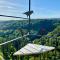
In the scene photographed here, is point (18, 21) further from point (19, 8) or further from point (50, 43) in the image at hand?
point (50, 43)

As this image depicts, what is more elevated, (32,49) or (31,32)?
(31,32)

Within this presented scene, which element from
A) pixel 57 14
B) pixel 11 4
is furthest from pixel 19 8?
pixel 57 14

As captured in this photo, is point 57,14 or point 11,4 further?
point 57,14

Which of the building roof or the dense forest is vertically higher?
the dense forest

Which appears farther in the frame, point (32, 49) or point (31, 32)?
point (31, 32)

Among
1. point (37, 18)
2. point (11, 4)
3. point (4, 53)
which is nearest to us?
point (4, 53)

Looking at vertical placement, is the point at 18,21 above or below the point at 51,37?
above

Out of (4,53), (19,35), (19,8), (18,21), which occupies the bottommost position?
(4,53)

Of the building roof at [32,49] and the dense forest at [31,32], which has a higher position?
the dense forest at [31,32]
